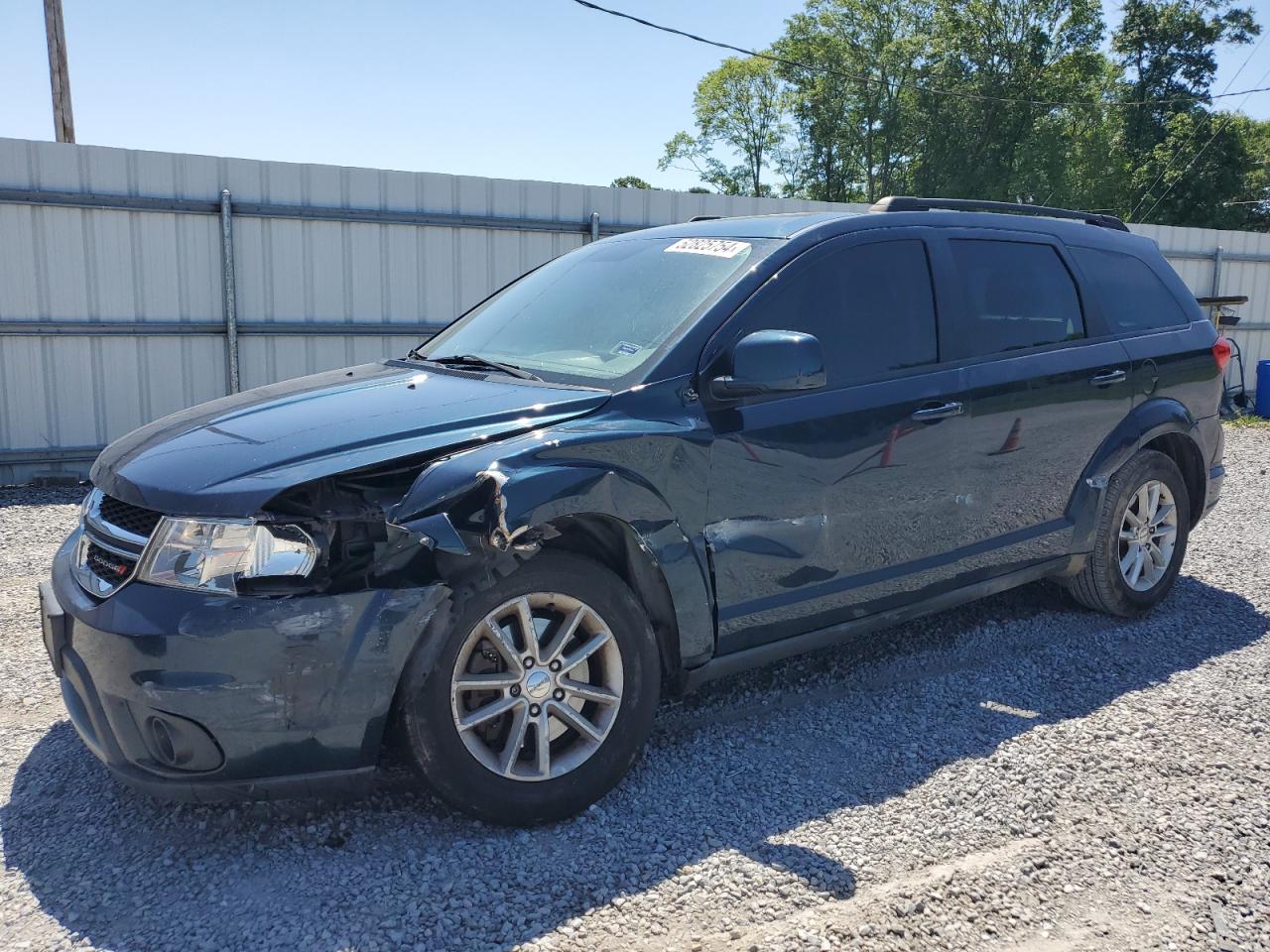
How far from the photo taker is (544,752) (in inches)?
119

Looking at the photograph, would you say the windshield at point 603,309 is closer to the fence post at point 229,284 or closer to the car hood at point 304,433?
the car hood at point 304,433

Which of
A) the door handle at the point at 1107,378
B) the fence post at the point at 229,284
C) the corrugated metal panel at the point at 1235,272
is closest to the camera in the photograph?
the door handle at the point at 1107,378

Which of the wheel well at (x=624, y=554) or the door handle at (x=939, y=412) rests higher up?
the door handle at (x=939, y=412)

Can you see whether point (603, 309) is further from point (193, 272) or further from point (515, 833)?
point (193, 272)

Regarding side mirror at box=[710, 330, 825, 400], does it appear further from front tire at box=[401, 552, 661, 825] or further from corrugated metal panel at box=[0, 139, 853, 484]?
corrugated metal panel at box=[0, 139, 853, 484]

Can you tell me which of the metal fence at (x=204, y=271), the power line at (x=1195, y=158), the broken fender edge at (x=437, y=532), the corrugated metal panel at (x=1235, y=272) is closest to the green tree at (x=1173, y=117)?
the power line at (x=1195, y=158)

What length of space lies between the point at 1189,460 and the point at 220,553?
4686 mm

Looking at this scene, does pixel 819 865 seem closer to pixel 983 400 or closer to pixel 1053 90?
pixel 983 400

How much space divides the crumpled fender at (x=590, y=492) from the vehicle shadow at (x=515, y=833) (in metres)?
0.54

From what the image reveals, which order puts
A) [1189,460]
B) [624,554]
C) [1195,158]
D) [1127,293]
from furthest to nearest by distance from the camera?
[1195,158]
[1189,460]
[1127,293]
[624,554]

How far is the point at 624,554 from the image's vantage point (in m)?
3.18

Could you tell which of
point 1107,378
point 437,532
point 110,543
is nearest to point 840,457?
point 437,532

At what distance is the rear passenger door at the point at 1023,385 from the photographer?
13.7 feet

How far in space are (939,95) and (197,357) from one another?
152 feet
